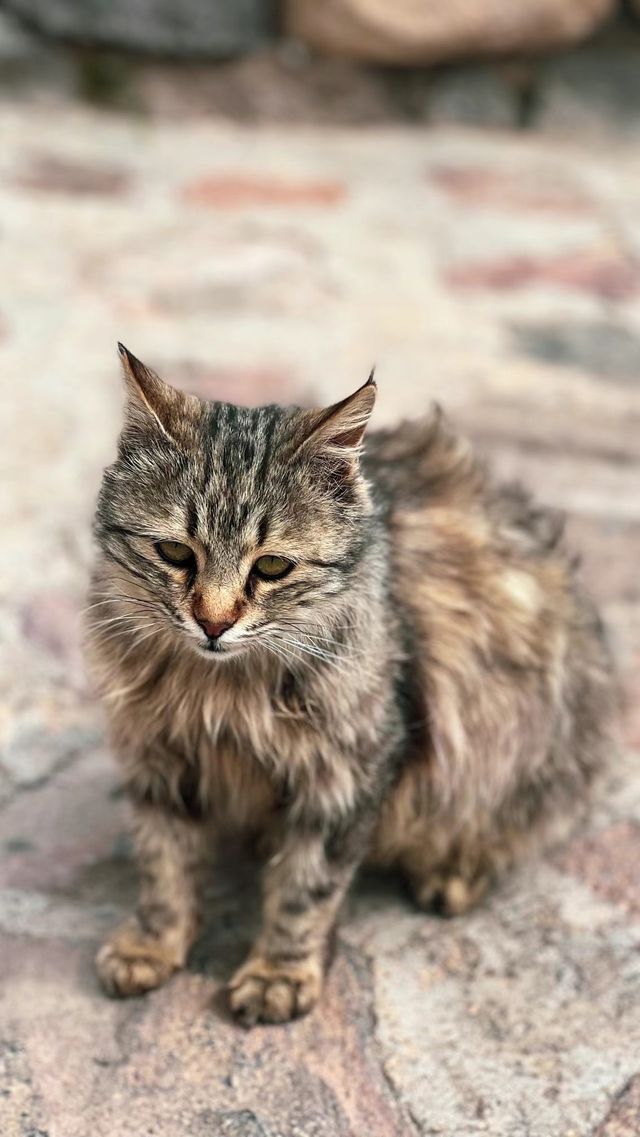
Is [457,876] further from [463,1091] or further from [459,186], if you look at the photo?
[459,186]

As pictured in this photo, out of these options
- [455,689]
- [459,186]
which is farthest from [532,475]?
[459,186]

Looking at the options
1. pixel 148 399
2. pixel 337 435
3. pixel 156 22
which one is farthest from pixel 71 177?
pixel 337 435

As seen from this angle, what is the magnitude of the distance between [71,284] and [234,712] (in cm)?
306

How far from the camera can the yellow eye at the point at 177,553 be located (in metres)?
2.12

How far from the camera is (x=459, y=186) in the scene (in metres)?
6.04

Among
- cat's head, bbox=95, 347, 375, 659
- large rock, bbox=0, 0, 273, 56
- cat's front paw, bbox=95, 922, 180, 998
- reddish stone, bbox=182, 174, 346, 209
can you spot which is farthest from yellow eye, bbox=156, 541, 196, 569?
large rock, bbox=0, 0, 273, 56

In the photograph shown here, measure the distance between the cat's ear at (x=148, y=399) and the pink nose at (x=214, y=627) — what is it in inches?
13.1

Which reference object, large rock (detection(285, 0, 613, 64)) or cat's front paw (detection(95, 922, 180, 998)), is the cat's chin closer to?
cat's front paw (detection(95, 922, 180, 998))

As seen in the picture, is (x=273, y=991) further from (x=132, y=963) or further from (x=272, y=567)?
(x=272, y=567)

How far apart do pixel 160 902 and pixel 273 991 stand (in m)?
0.28

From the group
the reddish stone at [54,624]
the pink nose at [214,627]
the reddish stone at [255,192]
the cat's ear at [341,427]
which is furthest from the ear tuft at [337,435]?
the reddish stone at [255,192]

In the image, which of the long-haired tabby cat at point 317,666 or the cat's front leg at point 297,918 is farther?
the cat's front leg at point 297,918

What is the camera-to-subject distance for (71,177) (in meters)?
5.69

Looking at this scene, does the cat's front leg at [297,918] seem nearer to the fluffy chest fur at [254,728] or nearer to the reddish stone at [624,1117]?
the fluffy chest fur at [254,728]
